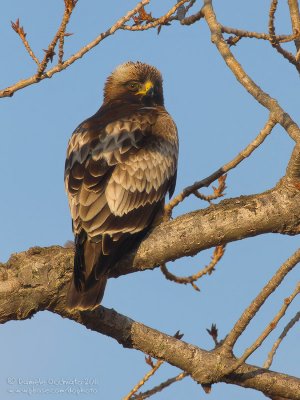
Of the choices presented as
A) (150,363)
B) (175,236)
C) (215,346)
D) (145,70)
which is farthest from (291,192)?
(145,70)

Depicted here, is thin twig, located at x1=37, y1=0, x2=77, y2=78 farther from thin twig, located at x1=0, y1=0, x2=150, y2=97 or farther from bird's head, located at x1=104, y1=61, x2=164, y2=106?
bird's head, located at x1=104, y1=61, x2=164, y2=106

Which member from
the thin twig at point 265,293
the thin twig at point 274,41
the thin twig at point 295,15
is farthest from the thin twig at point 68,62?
the thin twig at point 265,293

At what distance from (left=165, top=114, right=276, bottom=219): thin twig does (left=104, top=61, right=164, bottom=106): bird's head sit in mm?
2816

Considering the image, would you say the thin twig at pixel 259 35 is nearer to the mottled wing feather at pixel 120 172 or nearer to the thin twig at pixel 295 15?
the thin twig at pixel 295 15

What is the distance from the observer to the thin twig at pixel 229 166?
6.30 meters

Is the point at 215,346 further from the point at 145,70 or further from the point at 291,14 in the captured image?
the point at 145,70

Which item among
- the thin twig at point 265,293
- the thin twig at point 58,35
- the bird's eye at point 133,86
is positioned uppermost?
the bird's eye at point 133,86

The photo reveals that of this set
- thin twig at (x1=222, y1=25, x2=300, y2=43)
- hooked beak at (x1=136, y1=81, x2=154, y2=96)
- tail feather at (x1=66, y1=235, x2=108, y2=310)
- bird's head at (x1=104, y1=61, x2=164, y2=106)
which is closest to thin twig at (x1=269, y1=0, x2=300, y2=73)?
thin twig at (x1=222, y1=25, x2=300, y2=43)

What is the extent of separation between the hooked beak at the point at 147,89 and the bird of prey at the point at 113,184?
0.95m

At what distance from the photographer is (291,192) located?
236 inches

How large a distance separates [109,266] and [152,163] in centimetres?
136

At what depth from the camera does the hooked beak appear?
945 centimetres

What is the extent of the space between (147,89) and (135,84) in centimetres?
29

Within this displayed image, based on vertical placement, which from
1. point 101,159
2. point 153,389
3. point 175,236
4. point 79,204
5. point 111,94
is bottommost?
point 153,389
